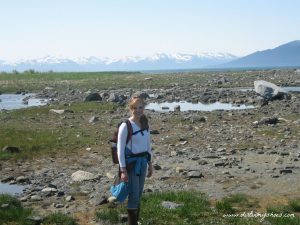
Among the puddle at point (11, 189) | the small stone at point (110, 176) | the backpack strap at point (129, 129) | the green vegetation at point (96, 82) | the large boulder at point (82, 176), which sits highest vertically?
the backpack strap at point (129, 129)

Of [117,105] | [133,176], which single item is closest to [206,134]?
[133,176]

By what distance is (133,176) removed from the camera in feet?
38.5

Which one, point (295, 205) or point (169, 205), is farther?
point (169, 205)

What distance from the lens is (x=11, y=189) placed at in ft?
60.1

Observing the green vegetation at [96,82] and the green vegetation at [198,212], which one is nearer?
the green vegetation at [198,212]

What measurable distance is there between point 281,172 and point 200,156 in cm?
498

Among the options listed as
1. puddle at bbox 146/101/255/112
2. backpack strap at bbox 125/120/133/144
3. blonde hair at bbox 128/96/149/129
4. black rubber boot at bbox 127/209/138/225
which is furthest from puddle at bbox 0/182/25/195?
puddle at bbox 146/101/255/112

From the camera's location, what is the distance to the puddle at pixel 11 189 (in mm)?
17750

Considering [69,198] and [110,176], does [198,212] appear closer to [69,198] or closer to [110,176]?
[69,198]

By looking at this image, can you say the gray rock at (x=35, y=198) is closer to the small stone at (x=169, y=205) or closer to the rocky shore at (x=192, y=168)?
the rocky shore at (x=192, y=168)

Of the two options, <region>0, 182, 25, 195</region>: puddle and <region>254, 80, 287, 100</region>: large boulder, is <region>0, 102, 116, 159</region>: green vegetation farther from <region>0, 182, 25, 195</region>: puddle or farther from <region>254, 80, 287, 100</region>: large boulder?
<region>254, 80, 287, 100</region>: large boulder

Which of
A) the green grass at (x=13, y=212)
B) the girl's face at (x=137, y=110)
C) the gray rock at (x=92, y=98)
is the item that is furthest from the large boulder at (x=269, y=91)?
the girl's face at (x=137, y=110)

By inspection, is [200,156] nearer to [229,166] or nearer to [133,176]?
[229,166]

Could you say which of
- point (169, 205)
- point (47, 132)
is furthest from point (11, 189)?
point (47, 132)
